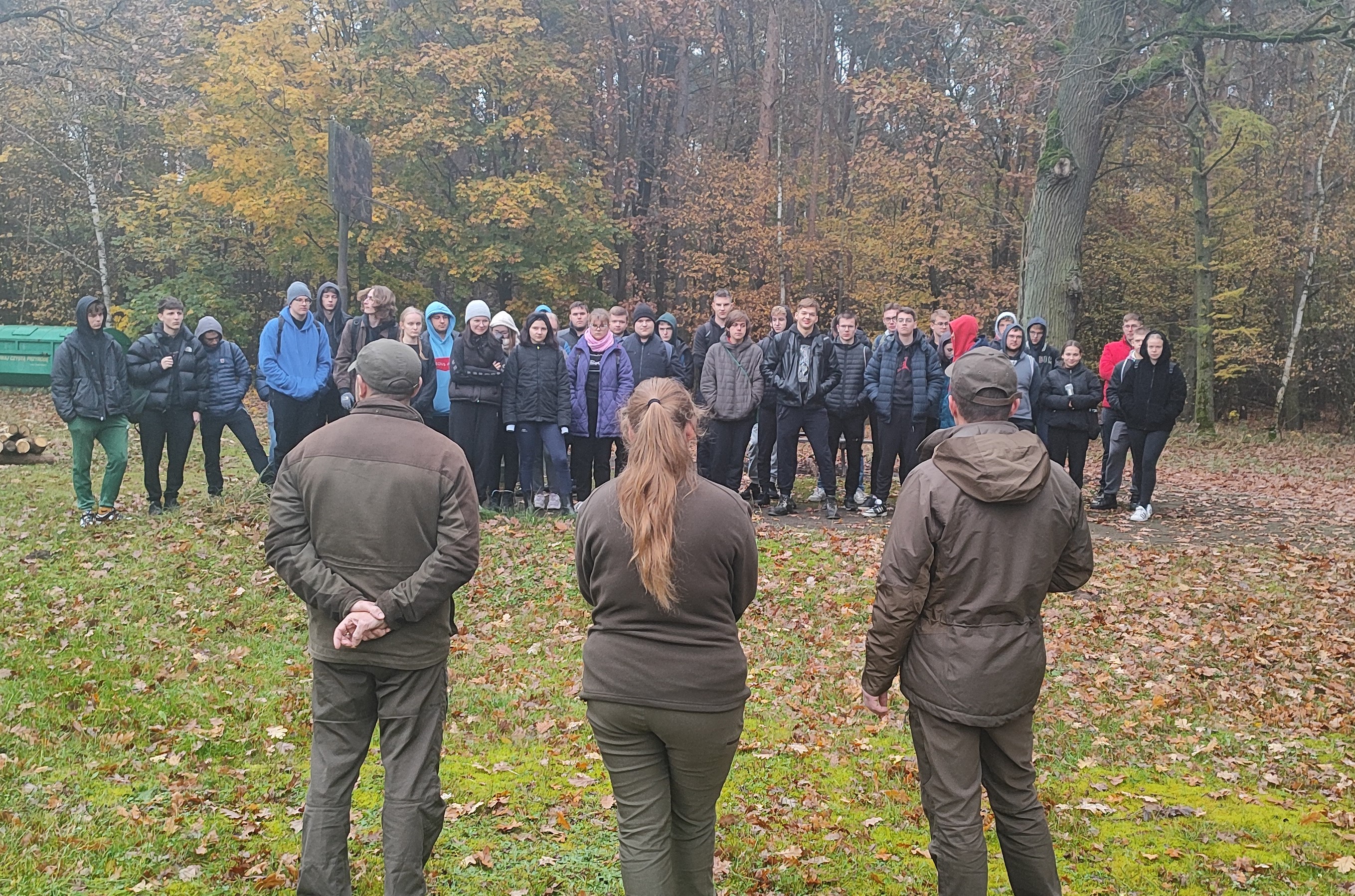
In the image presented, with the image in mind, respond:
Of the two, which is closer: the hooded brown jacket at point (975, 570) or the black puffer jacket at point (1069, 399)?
the hooded brown jacket at point (975, 570)

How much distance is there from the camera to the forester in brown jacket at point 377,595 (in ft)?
12.6

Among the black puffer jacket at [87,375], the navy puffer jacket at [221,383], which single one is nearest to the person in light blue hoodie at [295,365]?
the navy puffer jacket at [221,383]

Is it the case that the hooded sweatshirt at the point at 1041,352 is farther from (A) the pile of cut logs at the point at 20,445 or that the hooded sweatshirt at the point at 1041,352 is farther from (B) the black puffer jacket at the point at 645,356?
(A) the pile of cut logs at the point at 20,445

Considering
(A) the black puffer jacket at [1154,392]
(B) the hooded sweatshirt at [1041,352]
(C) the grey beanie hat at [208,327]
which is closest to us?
(C) the grey beanie hat at [208,327]

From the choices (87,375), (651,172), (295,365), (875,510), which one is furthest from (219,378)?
(651,172)

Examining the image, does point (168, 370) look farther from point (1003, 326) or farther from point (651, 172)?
point (651, 172)

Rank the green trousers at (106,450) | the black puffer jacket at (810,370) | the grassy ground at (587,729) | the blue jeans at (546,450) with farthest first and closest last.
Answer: the black puffer jacket at (810,370)
the blue jeans at (546,450)
the green trousers at (106,450)
the grassy ground at (587,729)

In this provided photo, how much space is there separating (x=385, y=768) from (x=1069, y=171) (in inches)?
540

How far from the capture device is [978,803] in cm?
372

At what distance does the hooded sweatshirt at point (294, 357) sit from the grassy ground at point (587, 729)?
146cm

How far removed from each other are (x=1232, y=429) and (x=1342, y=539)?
641 inches

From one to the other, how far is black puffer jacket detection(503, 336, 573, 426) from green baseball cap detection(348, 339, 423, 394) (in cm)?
649

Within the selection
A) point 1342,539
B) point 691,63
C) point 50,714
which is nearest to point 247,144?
point 691,63

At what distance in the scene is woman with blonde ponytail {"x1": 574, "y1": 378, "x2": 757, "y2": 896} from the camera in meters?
3.36
